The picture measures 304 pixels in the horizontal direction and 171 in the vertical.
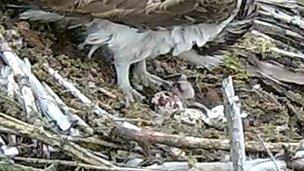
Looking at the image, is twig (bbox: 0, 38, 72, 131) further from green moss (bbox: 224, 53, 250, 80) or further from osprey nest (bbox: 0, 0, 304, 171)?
green moss (bbox: 224, 53, 250, 80)

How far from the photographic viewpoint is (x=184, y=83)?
11.7 feet

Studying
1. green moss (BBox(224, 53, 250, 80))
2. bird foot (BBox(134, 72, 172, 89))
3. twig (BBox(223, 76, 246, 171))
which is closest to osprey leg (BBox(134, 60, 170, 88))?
bird foot (BBox(134, 72, 172, 89))

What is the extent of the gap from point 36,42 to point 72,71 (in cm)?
17

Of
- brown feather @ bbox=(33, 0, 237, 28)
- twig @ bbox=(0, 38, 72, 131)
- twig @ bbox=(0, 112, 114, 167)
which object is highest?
brown feather @ bbox=(33, 0, 237, 28)

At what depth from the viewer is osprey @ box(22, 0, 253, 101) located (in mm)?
3213

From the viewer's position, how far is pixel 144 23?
325 cm

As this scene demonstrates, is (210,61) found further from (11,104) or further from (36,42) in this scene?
(11,104)

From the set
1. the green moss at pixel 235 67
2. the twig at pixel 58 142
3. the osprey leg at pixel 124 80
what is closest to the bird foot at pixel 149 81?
the osprey leg at pixel 124 80

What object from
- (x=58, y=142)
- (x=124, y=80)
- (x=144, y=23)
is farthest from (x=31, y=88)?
(x=124, y=80)

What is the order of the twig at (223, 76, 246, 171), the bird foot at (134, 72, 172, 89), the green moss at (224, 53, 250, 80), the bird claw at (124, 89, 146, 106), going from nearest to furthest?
1. the twig at (223, 76, 246, 171)
2. the bird claw at (124, 89, 146, 106)
3. the bird foot at (134, 72, 172, 89)
4. the green moss at (224, 53, 250, 80)

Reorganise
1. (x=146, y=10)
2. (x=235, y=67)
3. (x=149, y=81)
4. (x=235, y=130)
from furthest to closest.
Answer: (x=235, y=67) < (x=149, y=81) < (x=146, y=10) < (x=235, y=130)

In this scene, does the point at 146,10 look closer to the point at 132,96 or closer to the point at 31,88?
the point at 132,96

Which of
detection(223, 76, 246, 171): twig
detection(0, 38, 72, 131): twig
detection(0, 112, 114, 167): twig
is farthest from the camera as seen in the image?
detection(0, 38, 72, 131): twig

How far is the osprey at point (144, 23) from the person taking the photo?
10.5ft
